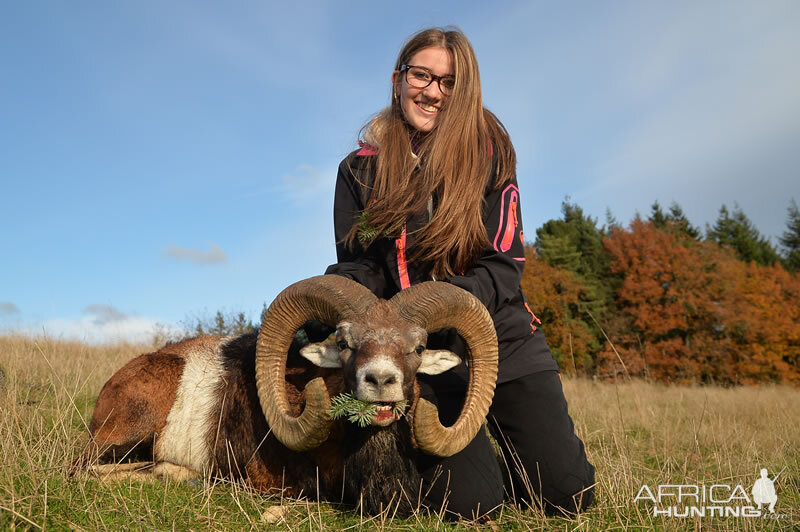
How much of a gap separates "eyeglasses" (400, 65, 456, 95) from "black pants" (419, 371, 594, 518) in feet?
10.0

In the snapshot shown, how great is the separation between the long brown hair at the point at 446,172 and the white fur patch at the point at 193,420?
7.52 feet

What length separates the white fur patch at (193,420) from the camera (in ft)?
19.2

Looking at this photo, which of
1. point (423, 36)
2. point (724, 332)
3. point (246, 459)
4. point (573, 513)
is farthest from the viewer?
point (724, 332)

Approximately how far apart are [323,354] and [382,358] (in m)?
0.94

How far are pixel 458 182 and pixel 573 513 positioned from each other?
125 inches

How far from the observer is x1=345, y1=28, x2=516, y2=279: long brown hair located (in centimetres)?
534

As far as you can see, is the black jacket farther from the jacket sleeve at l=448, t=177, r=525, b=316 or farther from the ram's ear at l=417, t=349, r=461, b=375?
the ram's ear at l=417, t=349, r=461, b=375

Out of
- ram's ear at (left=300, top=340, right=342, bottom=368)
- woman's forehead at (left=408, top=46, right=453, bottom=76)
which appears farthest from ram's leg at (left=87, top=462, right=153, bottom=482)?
woman's forehead at (left=408, top=46, right=453, bottom=76)

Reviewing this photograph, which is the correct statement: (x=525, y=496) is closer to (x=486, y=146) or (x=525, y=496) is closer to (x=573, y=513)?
(x=573, y=513)

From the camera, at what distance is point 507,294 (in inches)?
211

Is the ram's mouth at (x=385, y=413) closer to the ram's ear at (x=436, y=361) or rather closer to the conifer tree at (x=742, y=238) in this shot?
the ram's ear at (x=436, y=361)

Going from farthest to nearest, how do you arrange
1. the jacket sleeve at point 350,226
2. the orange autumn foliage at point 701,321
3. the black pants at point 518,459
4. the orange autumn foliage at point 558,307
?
the orange autumn foliage at point 701,321
the orange autumn foliage at point 558,307
the jacket sleeve at point 350,226
the black pants at point 518,459

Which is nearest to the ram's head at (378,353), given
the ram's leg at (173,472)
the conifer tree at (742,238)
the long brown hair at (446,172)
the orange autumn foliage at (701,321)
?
the long brown hair at (446,172)

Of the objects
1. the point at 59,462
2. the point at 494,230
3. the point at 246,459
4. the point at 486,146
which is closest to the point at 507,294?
the point at 494,230
